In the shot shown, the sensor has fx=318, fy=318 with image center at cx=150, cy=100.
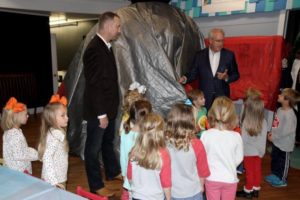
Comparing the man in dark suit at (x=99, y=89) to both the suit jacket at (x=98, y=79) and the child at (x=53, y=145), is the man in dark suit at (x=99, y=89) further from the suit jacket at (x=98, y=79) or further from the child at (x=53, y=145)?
the child at (x=53, y=145)

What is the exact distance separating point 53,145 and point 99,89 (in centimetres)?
64

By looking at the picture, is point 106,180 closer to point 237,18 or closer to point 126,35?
point 126,35

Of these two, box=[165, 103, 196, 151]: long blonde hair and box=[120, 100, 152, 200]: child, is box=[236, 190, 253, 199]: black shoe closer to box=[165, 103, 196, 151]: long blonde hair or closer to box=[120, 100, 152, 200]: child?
box=[120, 100, 152, 200]: child

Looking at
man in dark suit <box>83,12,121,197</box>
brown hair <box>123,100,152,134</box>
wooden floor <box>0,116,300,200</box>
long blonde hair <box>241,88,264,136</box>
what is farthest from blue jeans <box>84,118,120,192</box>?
long blonde hair <box>241,88,264,136</box>

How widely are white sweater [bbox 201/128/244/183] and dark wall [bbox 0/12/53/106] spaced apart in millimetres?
5817

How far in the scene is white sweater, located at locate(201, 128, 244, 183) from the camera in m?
1.95

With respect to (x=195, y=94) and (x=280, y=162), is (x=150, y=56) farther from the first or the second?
(x=280, y=162)

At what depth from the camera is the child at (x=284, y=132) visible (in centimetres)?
302

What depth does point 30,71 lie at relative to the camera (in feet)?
23.4

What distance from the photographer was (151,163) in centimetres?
166

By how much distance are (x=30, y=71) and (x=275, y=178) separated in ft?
18.9

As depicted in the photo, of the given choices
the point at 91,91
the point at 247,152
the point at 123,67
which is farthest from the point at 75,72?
the point at 247,152

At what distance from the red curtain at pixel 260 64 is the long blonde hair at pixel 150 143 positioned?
2337mm

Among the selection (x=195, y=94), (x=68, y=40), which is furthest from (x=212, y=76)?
(x=68, y=40)
